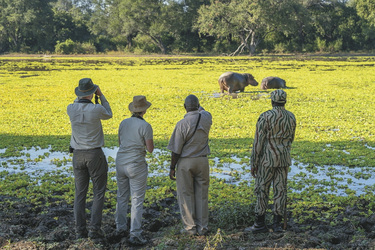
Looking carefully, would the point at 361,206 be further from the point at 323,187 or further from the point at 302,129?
the point at 302,129

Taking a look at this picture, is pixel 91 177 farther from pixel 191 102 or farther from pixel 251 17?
pixel 251 17

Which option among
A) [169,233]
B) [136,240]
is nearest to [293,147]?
[169,233]

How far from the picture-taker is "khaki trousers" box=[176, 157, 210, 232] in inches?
253

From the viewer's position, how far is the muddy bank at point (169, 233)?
6051mm

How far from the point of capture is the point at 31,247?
19.7ft

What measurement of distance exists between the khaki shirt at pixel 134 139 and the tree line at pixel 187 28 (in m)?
56.3

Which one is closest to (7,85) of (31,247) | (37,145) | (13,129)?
(13,129)

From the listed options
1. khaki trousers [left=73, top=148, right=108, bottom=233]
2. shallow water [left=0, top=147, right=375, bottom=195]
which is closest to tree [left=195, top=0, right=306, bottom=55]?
shallow water [left=0, top=147, right=375, bottom=195]

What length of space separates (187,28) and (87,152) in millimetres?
65439

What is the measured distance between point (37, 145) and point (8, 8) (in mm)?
62374

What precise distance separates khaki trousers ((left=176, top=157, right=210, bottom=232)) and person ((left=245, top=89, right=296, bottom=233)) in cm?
64

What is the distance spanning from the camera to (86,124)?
20.9 ft

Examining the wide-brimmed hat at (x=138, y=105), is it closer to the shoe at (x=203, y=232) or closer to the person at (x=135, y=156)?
the person at (x=135, y=156)

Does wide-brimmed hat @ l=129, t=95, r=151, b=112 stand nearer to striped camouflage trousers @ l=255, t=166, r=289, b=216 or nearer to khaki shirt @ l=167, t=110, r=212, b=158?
khaki shirt @ l=167, t=110, r=212, b=158
